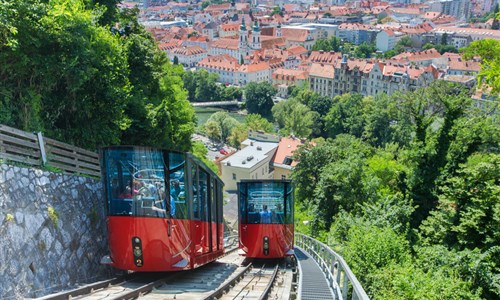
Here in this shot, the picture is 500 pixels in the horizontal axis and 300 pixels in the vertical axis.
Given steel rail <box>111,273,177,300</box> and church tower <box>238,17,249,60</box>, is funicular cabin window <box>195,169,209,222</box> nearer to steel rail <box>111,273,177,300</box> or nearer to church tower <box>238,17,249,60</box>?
steel rail <box>111,273,177,300</box>

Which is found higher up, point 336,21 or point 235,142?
point 336,21

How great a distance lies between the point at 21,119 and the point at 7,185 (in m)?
3.20

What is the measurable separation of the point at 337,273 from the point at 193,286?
125 inches

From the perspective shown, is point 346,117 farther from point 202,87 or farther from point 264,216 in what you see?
point 264,216

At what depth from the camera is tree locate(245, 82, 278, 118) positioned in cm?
8644

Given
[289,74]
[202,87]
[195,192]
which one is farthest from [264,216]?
[289,74]

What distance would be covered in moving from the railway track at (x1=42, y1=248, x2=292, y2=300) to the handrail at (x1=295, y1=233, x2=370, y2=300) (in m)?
1.03

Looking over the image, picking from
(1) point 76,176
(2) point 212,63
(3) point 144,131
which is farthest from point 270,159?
(2) point 212,63

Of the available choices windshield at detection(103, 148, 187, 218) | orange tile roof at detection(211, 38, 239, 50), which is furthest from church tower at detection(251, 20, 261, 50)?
windshield at detection(103, 148, 187, 218)

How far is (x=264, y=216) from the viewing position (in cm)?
1434

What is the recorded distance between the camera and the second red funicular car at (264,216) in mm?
14203

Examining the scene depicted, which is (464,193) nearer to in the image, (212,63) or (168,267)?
(168,267)

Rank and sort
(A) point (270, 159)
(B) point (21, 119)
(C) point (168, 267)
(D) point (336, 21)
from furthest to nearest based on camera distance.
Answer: (D) point (336, 21), (A) point (270, 159), (B) point (21, 119), (C) point (168, 267)

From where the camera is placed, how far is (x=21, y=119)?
36.8 ft
